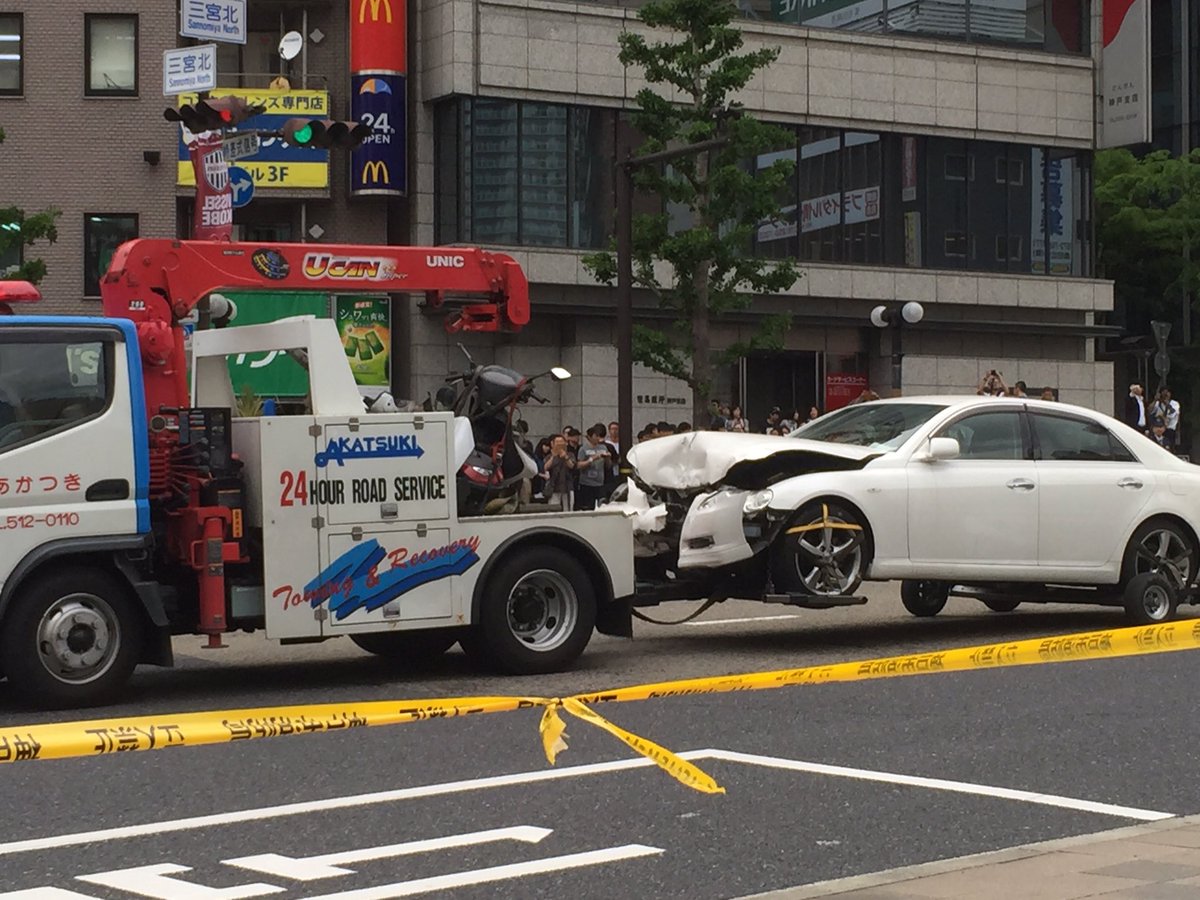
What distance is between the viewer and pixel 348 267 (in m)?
12.6

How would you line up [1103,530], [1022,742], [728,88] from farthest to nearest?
[728,88] < [1103,530] < [1022,742]

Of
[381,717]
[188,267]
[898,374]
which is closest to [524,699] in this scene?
[381,717]

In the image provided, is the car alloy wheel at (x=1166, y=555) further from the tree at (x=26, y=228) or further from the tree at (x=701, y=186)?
the tree at (x=26, y=228)

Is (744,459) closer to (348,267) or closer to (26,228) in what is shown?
(348,267)

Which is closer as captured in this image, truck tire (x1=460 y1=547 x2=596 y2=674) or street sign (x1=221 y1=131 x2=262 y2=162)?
truck tire (x1=460 y1=547 x2=596 y2=674)

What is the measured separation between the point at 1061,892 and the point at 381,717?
4.85 m

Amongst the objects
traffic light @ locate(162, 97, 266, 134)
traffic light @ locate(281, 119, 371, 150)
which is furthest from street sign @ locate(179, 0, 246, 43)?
traffic light @ locate(281, 119, 371, 150)

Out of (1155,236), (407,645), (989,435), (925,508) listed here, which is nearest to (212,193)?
(407,645)

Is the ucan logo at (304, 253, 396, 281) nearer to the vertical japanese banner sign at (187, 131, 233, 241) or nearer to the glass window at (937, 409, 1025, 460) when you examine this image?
the glass window at (937, 409, 1025, 460)

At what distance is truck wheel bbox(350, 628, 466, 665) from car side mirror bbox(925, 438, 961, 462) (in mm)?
3559

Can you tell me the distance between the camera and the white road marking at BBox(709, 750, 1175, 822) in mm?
7777

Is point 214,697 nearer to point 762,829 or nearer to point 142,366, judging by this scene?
point 142,366

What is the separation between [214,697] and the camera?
448 inches

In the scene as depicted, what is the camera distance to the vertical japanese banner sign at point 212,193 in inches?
724
